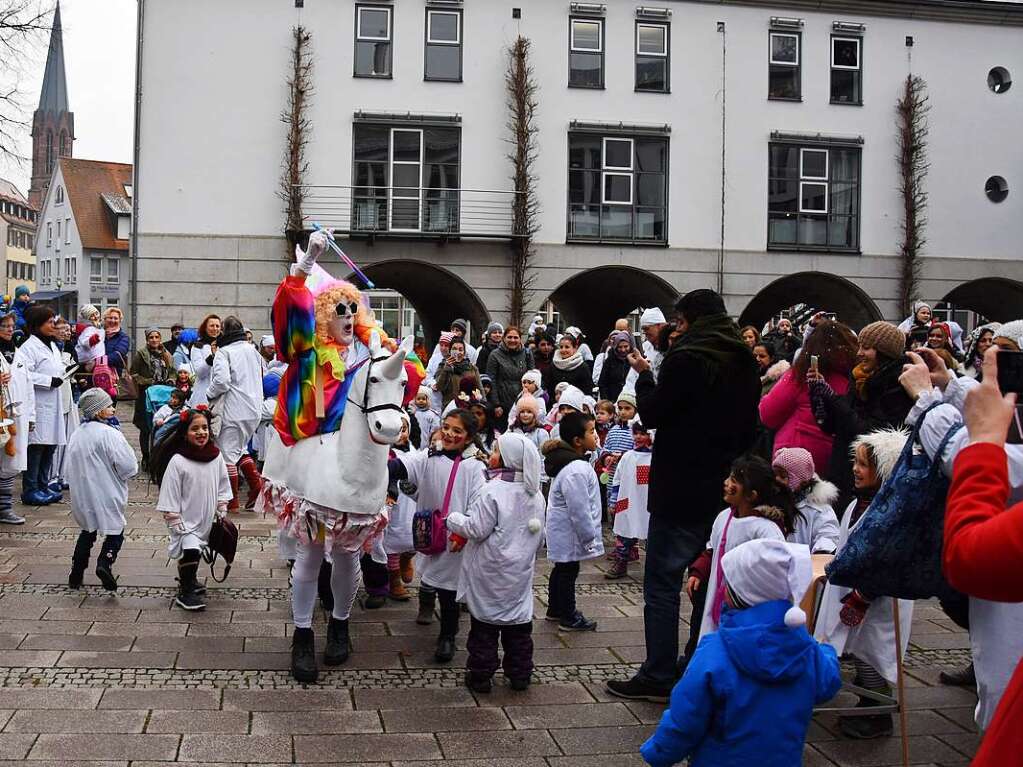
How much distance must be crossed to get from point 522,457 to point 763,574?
2.76m

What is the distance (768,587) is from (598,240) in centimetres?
2246

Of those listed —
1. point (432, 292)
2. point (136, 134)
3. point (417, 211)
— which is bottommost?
point (432, 292)

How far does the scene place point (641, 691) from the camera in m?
6.05

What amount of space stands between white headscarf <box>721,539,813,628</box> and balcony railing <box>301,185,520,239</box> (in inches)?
846

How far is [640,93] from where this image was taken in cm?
2580

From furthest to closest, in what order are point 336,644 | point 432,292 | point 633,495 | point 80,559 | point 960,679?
point 432,292, point 633,495, point 80,559, point 336,644, point 960,679

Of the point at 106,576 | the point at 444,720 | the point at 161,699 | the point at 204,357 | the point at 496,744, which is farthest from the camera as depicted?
the point at 204,357

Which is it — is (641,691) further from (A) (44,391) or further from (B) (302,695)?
(A) (44,391)

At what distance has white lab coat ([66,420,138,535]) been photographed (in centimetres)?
833

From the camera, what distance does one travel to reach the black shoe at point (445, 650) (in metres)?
6.72

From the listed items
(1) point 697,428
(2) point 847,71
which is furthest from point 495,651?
(2) point 847,71

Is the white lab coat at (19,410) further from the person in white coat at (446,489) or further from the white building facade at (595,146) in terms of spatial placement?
the white building facade at (595,146)

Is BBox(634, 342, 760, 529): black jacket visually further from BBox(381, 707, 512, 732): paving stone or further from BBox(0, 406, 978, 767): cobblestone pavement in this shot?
BBox(381, 707, 512, 732): paving stone

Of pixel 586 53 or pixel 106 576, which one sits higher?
pixel 586 53
